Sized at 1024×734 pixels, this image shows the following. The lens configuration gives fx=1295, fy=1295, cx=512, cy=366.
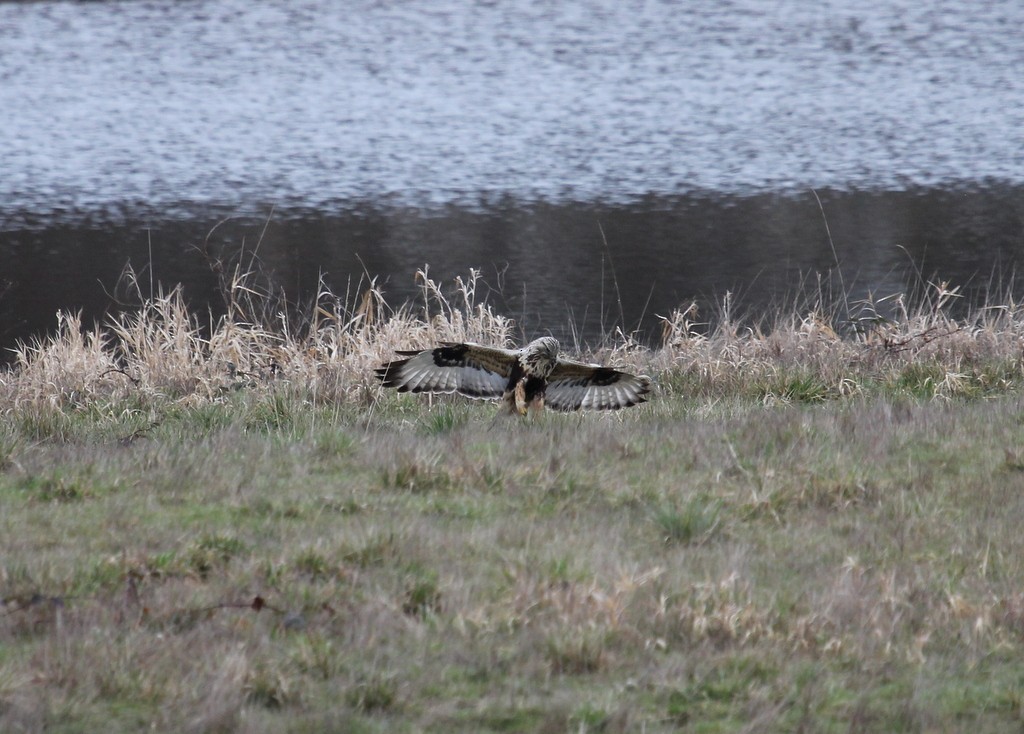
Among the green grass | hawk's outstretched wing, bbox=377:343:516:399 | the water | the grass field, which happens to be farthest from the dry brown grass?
the water

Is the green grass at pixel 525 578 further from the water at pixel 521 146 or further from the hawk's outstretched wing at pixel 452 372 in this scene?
the water at pixel 521 146

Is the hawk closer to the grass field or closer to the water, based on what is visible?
the grass field

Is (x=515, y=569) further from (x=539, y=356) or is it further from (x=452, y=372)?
(x=452, y=372)

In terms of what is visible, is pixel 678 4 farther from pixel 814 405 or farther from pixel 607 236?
pixel 814 405

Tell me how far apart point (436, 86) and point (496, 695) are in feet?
84.9

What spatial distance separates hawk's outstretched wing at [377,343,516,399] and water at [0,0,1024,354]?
788 cm

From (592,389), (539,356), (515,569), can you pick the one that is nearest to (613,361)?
(592,389)

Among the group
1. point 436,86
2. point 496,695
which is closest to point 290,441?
point 496,695

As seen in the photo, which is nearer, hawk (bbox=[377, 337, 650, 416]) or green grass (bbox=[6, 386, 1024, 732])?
green grass (bbox=[6, 386, 1024, 732])

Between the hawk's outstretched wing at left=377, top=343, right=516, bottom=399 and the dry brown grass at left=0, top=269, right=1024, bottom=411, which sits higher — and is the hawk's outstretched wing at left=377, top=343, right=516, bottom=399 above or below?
above

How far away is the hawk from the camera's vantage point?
7.66 m

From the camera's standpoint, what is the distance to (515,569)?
5051mm

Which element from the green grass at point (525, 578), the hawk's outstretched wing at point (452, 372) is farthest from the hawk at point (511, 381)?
the green grass at point (525, 578)

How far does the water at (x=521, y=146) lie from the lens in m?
19.1
